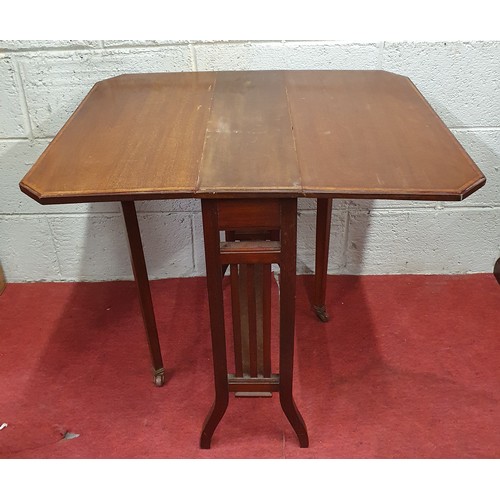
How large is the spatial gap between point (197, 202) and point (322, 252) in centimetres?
54

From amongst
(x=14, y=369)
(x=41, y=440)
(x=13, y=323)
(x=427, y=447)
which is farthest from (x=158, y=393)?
(x=427, y=447)

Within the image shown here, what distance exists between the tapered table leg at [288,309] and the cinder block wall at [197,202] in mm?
840

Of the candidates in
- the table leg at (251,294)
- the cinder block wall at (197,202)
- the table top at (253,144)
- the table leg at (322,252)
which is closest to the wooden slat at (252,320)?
the table leg at (251,294)

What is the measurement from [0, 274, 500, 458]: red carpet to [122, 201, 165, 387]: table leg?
88 mm

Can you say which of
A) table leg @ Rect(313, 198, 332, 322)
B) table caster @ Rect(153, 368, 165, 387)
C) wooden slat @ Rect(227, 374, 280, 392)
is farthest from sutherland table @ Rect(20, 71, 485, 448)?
table leg @ Rect(313, 198, 332, 322)

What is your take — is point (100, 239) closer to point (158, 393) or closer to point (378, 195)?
point (158, 393)

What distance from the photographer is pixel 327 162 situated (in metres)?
1.17

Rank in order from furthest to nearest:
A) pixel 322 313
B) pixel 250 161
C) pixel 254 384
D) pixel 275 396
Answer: pixel 322 313 < pixel 275 396 < pixel 254 384 < pixel 250 161

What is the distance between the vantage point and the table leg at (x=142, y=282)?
4.77 feet

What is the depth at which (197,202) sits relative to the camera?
6.88 ft

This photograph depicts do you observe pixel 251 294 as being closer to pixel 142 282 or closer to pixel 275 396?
pixel 142 282

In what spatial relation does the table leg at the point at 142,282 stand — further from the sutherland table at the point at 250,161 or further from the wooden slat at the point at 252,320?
the wooden slat at the point at 252,320

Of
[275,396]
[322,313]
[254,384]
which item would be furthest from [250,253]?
[322,313]

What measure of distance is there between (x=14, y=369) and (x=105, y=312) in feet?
1.28
